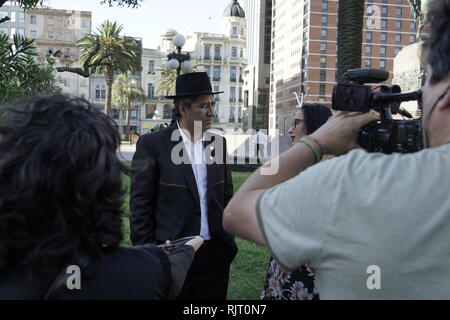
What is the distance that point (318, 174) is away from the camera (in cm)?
130

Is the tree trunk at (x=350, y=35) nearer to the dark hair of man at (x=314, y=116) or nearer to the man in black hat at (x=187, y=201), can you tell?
the dark hair of man at (x=314, y=116)

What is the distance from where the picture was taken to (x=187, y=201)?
3.51 m

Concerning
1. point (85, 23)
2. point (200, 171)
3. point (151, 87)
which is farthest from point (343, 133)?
point (85, 23)

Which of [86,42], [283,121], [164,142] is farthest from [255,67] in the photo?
[164,142]

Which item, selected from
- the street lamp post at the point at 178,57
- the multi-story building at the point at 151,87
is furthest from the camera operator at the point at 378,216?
the multi-story building at the point at 151,87

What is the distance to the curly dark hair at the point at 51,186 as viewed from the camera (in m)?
1.40

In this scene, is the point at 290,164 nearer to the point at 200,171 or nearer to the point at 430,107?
the point at 430,107

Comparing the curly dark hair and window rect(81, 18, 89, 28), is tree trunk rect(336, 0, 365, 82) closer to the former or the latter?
the curly dark hair

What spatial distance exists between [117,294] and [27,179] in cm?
44

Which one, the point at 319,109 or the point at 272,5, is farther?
the point at 272,5

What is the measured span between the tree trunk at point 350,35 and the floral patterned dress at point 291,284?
18.0ft

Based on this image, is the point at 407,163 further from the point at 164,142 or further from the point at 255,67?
the point at 255,67

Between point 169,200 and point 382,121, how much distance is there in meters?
2.16

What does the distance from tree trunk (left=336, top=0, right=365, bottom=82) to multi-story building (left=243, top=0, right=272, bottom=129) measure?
91629 mm
